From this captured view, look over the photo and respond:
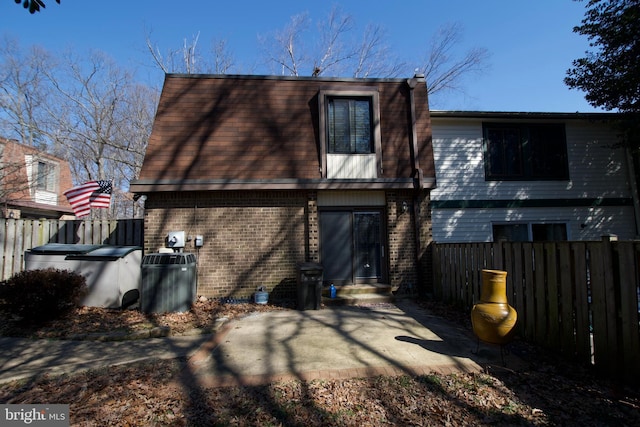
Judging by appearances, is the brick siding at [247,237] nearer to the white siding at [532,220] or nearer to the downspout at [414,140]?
the downspout at [414,140]

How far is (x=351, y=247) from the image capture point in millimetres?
9133

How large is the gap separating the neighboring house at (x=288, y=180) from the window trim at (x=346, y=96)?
0.09ft

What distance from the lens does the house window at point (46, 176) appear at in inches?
725

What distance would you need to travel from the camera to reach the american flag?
407 inches

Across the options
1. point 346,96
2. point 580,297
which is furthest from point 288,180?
point 580,297

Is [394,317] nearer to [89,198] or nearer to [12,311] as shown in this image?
[12,311]

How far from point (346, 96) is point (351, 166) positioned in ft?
6.62

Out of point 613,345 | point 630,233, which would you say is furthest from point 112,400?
point 630,233

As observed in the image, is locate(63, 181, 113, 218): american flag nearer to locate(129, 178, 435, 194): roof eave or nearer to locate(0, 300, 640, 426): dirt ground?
locate(129, 178, 435, 194): roof eave

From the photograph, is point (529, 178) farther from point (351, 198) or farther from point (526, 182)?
point (351, 198)

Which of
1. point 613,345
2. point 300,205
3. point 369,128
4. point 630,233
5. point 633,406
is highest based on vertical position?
point 369,128

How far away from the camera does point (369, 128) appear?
9562 millimetres

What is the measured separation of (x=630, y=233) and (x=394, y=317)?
988 cm

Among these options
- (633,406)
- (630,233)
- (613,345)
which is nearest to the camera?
(633,406)
